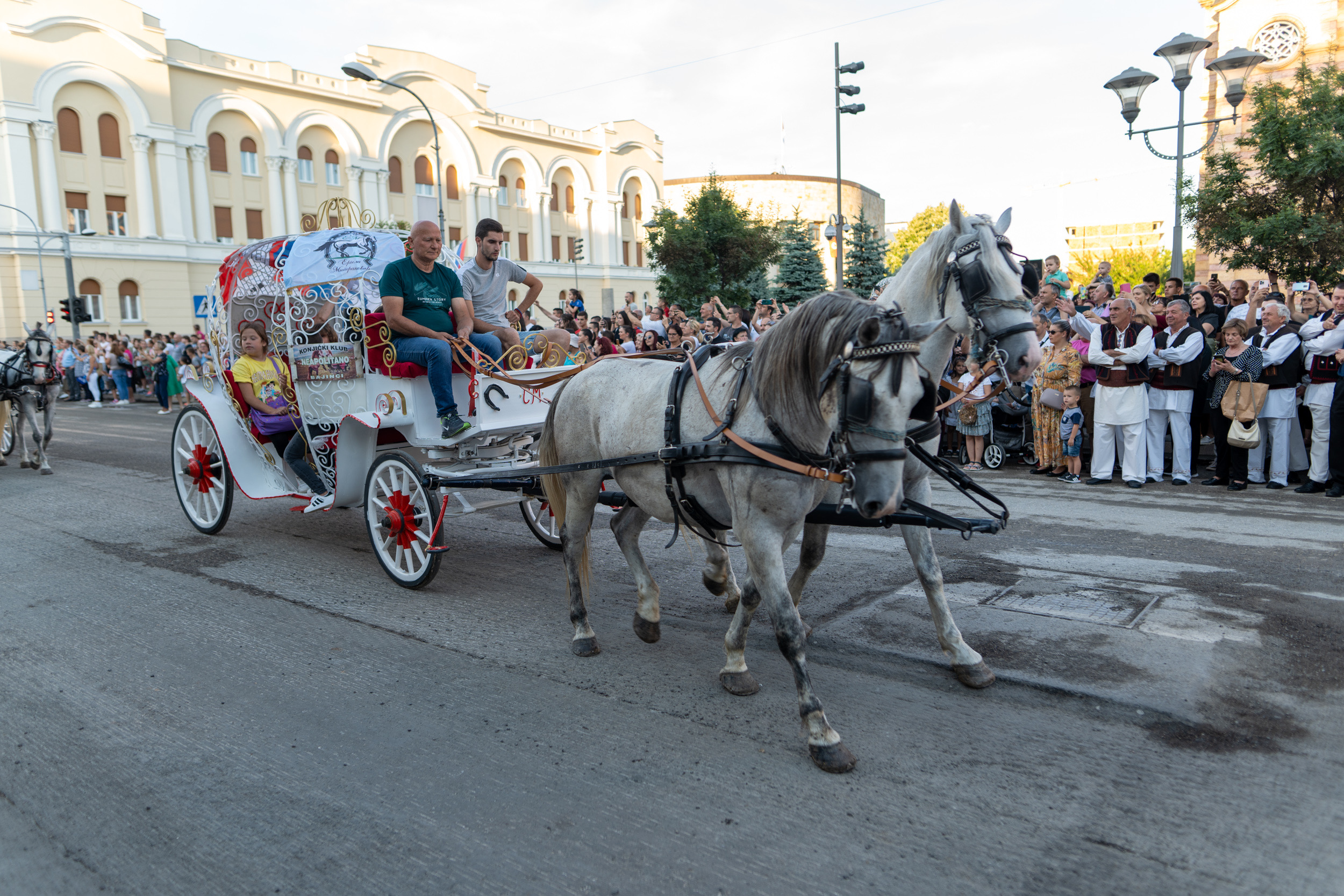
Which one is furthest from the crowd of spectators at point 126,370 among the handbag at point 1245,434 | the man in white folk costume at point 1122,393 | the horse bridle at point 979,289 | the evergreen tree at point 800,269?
the horse bridle at point 979,289

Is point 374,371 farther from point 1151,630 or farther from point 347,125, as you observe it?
point 347,125

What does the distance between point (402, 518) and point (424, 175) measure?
47838 millimetres

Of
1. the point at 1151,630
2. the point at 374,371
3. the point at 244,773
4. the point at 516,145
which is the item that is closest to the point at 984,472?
the point at 1151,630

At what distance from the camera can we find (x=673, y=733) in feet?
12.4

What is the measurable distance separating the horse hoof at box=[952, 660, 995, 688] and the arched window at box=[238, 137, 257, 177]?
46653mm

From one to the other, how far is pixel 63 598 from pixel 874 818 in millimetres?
5571

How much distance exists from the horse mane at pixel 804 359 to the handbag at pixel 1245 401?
271 inches

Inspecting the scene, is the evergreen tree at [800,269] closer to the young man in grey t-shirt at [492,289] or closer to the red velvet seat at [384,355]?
Result: the young man in grey t-shirt at [492,289]

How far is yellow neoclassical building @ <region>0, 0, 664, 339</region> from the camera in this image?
1452 inches

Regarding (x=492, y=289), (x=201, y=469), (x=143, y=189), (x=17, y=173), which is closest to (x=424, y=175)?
(x=143, y=189)

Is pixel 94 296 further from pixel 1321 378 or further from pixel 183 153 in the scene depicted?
pixel 1321 378

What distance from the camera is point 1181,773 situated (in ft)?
10.7

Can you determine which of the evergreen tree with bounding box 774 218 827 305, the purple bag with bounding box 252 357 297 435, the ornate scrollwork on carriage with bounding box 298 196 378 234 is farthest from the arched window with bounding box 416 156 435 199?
the purple bag with bounding box 252 357 297 435

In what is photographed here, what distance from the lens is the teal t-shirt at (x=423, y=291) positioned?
19.5ft
